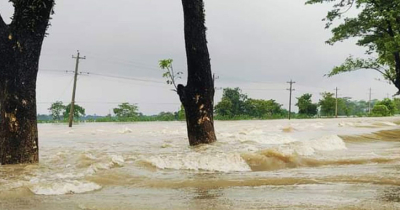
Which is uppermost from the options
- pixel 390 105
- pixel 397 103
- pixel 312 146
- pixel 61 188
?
pixel 397 103

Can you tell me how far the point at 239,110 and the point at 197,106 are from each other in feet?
160

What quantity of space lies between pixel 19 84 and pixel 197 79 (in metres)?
3.42

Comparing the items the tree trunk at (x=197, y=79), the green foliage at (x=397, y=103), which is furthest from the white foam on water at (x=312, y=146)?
the green foliage at (x=397, y=103)

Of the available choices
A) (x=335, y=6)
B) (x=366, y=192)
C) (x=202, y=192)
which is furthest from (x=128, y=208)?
(x=335, y=6)

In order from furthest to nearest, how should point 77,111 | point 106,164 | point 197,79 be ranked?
1. point 77,111
2. point 197,79
3. point 106,164

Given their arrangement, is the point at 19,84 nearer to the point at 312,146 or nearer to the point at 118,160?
the point at 118,160

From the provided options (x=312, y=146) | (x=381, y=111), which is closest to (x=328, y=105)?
(x=381, y=111)

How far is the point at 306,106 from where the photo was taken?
198 feet

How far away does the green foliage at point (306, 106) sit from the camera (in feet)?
198

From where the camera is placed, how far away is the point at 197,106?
7938mm

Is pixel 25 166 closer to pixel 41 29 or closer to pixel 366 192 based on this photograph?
pixel 41 29

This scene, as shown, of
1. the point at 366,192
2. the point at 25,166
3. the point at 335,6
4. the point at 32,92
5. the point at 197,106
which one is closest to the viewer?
the point at 366,192

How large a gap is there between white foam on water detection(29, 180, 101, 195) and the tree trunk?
412cm

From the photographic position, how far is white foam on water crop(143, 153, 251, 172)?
544 centimetres
